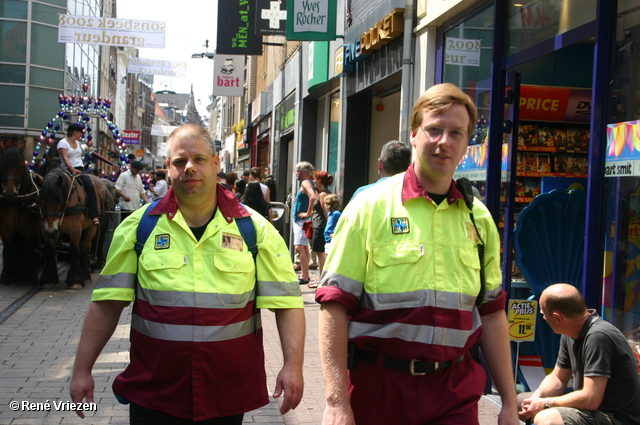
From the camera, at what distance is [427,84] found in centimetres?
853

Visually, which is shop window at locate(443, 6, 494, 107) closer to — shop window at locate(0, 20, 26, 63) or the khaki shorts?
the khaki shorts

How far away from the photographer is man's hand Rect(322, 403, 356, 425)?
7.67ft

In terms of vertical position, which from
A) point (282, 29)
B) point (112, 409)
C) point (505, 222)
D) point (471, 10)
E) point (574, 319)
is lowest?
point (112, 409)

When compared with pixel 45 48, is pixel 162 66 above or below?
below

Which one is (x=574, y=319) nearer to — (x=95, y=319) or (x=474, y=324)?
(x=474, y=324)

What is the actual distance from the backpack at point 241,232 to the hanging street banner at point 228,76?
19469 millimetres

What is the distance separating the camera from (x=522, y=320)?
5.16m

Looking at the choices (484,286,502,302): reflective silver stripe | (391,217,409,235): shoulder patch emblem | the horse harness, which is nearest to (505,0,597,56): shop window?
(484,286,502,302): reflective silver stripe

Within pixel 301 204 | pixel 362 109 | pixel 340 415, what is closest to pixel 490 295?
pixel 340 415

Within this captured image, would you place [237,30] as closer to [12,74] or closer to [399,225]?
[12,74]

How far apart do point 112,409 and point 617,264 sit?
370 cm

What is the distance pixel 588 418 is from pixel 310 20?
9.41 m

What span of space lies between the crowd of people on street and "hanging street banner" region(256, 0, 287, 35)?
1380 centimetres

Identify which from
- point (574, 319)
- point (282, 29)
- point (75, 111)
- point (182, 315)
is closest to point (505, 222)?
point (574, 319)
